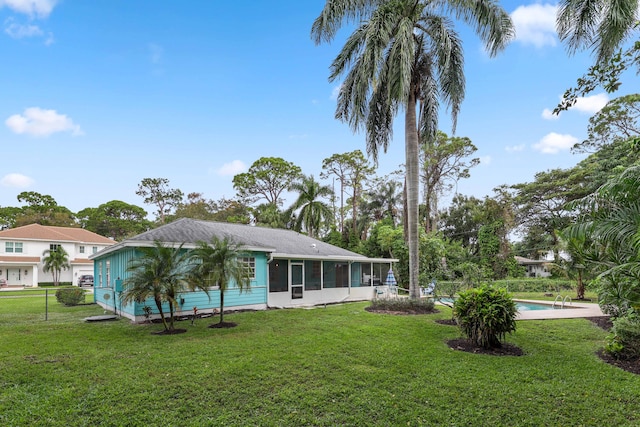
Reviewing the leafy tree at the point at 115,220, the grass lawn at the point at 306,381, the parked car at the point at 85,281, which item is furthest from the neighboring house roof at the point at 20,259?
the grass lawn at the point at 306,381

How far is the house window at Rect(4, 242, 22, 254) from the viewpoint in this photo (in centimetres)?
2828

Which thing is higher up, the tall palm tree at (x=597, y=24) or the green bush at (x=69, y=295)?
the tall palm tree at (x=597, y=24)

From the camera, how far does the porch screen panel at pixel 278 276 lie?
1339cm

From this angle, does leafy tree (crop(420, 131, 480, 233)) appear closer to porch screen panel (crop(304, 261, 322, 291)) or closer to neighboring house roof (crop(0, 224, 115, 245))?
porch screen panel (crop(304, 261, 322, 291))

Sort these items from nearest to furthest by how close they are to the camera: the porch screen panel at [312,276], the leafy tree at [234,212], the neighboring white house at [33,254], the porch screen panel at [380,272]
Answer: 1. the porch screen panel at [312,276]
2. the porch screen panel at [380,272]
3. the neighboring white house at [33,254]
4. the leafy tree at [234,212]

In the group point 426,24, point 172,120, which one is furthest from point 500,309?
point 172,120

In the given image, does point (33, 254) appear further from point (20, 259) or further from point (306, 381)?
point (306, 381)

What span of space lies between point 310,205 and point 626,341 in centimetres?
2185

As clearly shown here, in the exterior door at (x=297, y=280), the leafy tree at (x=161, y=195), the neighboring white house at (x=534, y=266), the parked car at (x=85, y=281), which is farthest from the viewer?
the leafy tree at (x=161, y=195)

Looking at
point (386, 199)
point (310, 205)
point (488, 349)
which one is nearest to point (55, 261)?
point (310, 205)

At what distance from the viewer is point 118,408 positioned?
161 inches

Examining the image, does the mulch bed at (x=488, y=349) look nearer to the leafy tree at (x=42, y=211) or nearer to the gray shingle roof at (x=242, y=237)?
the gray shingle roof at (x=242, y=237)

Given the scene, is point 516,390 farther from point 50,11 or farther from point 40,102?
point 40,102

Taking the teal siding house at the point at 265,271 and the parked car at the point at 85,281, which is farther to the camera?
the parked car at the point at 85,281
